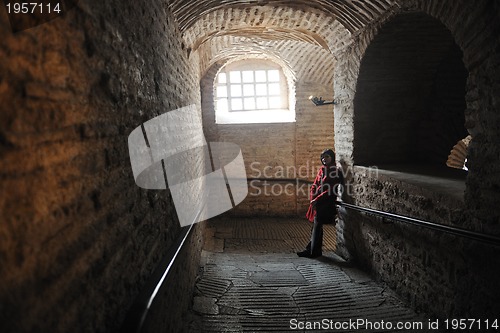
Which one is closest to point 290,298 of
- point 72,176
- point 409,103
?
point 72,176

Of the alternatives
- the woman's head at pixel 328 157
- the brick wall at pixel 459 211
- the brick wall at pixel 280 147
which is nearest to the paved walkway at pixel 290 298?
the brick wall at pixel 459 211

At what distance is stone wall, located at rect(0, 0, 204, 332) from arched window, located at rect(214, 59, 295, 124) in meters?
7.70

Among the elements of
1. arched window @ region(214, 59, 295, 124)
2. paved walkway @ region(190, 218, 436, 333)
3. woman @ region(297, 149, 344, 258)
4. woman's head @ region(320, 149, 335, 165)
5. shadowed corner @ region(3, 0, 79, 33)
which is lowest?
paved walkway @ region(190, 218, 436, 333)

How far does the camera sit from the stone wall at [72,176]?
99cm

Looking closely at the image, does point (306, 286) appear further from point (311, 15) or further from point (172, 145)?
point (311, 15)

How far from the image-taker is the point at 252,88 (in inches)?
394

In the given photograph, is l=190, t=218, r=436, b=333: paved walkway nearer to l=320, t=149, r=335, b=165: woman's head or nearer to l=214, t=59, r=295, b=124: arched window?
l=320, t=149, r=335, b=165: woman's head

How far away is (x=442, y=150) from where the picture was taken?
4977 mm

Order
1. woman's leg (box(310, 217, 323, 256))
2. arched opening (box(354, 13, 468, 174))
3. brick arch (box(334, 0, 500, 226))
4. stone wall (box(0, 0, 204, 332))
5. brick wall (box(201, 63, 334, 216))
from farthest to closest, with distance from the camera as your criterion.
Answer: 1. brick wall (box(201, 63, 334, 216))
2. woman's leg (box(310, 217, 323, 256))
3. arched opening (box(354, 13, 468, 174))
4. brick arch (box(334, 0, 500, 226))
5. stone wall (box(0, 0, 204, 332))

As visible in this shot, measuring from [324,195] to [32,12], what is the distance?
451 centimetres

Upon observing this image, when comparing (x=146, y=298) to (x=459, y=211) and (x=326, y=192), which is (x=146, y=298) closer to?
(x=459, y=211)

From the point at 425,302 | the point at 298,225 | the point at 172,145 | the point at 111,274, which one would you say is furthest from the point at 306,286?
the point at 298,225

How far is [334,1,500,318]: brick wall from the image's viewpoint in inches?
90.4

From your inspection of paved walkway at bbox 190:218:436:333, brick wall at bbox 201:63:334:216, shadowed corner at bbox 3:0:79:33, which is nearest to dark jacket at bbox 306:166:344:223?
paved walkway at bbox 190:218:436:333
